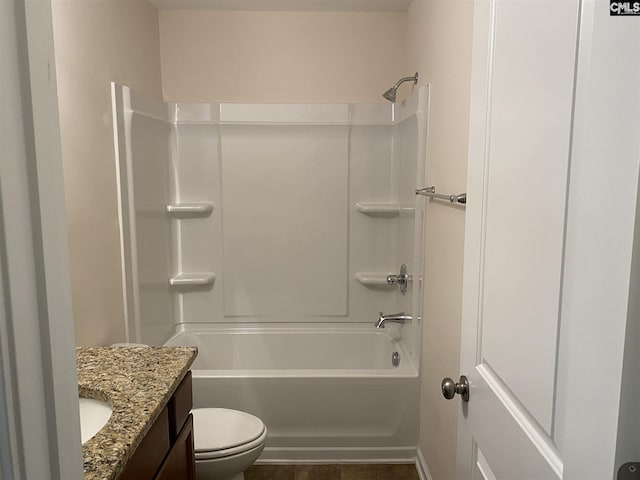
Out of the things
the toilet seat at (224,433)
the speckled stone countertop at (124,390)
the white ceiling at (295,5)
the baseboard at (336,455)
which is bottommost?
the baseboard at (336,455)

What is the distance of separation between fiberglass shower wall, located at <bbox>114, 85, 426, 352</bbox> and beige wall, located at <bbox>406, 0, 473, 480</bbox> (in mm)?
688

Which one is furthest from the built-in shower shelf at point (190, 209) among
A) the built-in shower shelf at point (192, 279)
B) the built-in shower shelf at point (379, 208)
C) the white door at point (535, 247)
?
the white door at point (535, 247)

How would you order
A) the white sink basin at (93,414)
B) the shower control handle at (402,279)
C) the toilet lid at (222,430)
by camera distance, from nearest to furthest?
1. the white sink basin at (93,414)
2. the toilet lid at (222,430)
3. the shower control handle at (402,279)

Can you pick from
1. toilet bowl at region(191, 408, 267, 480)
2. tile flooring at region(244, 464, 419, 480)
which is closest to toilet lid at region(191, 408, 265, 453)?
toilet bowl at region(191, 408, 267, 480)

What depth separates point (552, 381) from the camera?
765 millimetres

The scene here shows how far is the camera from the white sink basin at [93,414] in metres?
1.28

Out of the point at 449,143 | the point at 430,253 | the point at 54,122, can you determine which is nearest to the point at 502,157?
the point at 54,122

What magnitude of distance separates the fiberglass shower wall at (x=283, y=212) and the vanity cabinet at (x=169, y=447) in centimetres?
154

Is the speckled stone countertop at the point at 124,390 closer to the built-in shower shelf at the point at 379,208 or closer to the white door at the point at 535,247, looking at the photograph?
the white door at the point at 535,247

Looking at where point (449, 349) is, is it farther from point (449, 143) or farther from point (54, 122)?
point (54, 122)

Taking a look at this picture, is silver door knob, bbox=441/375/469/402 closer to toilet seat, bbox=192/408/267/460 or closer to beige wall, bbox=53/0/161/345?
→ toilet seat, bbox=192/408/267/460

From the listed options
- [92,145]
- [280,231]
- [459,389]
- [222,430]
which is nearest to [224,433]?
[222,430]

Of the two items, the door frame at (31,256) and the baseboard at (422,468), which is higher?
the door frame at (31,256)

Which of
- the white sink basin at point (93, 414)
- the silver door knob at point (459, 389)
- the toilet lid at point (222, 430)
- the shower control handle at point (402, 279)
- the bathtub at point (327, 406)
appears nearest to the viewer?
the silver door knob at point (459, 389)
